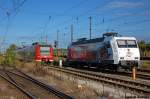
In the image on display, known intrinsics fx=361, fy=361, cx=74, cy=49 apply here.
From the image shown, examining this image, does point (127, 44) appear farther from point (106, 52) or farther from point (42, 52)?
point (42, 52)

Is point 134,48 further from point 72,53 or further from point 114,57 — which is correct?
point 72,53

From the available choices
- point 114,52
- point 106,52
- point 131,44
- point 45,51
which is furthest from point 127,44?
point 45,51

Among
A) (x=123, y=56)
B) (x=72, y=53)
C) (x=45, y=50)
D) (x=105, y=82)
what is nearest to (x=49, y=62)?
(x=45, y=50)

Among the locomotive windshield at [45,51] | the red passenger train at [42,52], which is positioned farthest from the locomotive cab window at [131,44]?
the locomotive windshield at [45,51]

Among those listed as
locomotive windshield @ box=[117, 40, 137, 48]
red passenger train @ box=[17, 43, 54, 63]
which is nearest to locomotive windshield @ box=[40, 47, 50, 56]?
red passenger train @ box=[17, 43, 54, 63]

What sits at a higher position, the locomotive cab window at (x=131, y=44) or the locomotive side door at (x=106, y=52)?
the locomotive cab window at (x=131, y=44)

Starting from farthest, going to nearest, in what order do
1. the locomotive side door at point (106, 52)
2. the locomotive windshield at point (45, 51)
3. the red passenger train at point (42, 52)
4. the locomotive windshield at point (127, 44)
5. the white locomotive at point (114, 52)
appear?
the locomotive windshield at point (45, 51), the red passenger train at point (42, 52), the locomotive side door at point (106, 52), the locomotive windshield at point (127, 44), the white locomotive at point (114, 52)

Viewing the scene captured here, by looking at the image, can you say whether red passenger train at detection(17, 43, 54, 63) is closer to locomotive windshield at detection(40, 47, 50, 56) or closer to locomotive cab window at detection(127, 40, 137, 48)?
locomotive windshield at detection(40, 47, 50, 56)

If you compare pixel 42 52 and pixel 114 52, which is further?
pixel 42 52

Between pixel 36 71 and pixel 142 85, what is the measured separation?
680 inches

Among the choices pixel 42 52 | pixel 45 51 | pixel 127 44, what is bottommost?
pixel 42 52

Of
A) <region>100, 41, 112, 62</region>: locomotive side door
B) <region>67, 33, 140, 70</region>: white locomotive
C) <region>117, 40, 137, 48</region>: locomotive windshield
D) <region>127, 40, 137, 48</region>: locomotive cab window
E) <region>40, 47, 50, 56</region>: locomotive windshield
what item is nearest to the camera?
<region>67, 33, 140, 70</region>: white locomotive

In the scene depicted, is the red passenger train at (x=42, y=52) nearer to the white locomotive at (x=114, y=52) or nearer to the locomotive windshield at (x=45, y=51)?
the locomotive windshield at (x=45, y=51)

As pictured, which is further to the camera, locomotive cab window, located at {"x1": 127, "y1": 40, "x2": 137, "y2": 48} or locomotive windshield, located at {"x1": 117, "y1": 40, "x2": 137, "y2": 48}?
locomotive cab window, located at {"x1": 127, "y1": 40, "x2": 137, "y2": 48}
